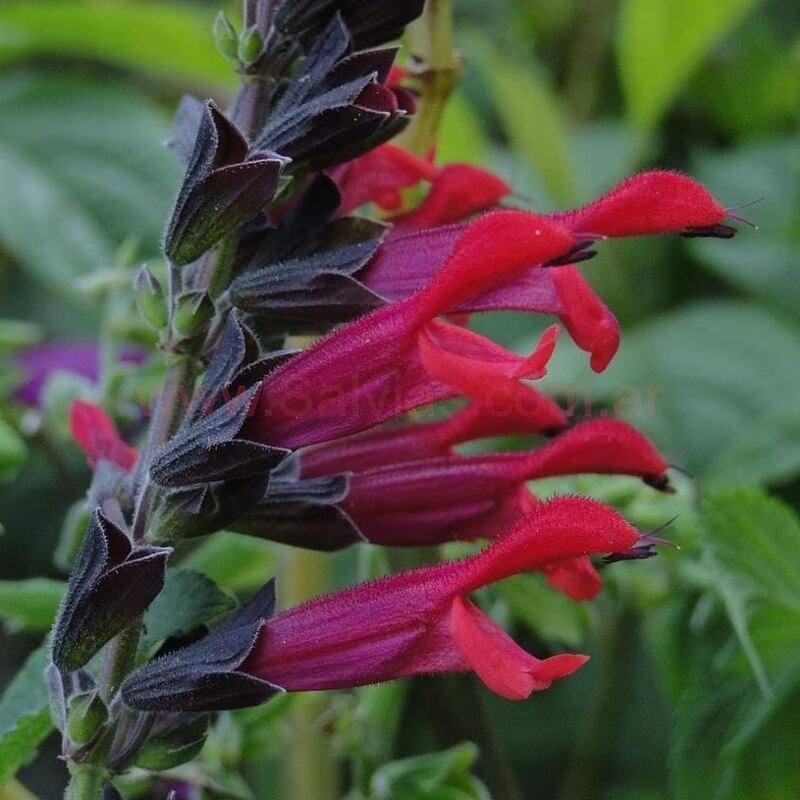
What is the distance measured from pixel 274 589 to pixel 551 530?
0.41 feet

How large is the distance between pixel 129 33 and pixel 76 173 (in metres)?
0.15

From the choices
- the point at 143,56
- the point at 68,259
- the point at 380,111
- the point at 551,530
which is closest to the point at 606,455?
the point at 551,530

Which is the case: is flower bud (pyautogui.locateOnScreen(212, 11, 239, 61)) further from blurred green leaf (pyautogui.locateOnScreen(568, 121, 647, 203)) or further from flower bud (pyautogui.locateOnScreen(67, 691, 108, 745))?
blurred green leaf (pyautogui.locateOnScreen(568, 121, 647, 203))

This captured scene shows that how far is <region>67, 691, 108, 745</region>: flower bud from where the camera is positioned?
0.49m

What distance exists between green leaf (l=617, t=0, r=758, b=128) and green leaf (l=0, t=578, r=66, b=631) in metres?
0.85

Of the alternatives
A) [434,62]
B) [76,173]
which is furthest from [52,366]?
[434,62]

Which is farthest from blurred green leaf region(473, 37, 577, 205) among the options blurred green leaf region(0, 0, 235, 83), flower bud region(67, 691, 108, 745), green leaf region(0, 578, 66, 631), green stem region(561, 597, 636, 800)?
flower bud region(67, 691, 108, 745)

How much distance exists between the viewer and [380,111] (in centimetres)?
52

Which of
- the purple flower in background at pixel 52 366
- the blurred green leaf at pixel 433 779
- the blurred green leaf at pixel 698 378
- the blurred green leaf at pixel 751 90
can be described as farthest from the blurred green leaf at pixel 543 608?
the blurred green leaf at pixel 751 90

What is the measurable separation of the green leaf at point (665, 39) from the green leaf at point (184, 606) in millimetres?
878

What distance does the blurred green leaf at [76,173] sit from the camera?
45.0 inches

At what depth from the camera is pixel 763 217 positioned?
1334mm

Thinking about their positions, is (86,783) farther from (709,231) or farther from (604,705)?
(604,705)

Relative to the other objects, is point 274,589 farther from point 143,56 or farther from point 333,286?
point 143,56
